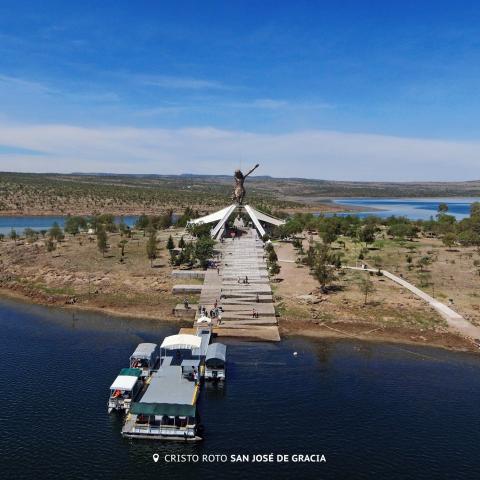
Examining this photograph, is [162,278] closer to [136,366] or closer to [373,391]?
[136,366]

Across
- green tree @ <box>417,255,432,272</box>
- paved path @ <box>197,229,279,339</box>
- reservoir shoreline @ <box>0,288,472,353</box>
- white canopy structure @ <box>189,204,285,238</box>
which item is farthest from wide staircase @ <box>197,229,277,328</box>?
green tree @ <box>417,255,432,272</box>

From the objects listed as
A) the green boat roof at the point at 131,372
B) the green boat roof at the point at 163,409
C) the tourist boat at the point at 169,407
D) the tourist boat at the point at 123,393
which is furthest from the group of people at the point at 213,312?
the green boat roof at the point at 163,409

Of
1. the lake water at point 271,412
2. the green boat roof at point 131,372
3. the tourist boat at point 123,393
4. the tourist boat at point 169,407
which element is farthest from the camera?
the green boat roof at point 131,372

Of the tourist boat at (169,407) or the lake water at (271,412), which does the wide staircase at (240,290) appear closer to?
the lake water at (271,412)

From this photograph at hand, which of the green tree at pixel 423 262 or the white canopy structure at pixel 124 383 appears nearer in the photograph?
the white canopy structure at pixel 124 383

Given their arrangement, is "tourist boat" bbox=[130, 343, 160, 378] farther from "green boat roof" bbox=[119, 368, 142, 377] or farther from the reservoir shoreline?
the reservoir shoreline

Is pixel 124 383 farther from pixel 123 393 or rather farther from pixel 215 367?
pixel 215 367

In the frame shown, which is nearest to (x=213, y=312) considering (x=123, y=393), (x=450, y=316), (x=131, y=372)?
(x=131, y=372)

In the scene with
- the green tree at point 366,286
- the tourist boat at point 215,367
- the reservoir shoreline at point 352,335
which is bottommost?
the reservoir shoreline at point 352,335

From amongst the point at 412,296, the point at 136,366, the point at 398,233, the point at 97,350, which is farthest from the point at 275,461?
the point at 398,233
